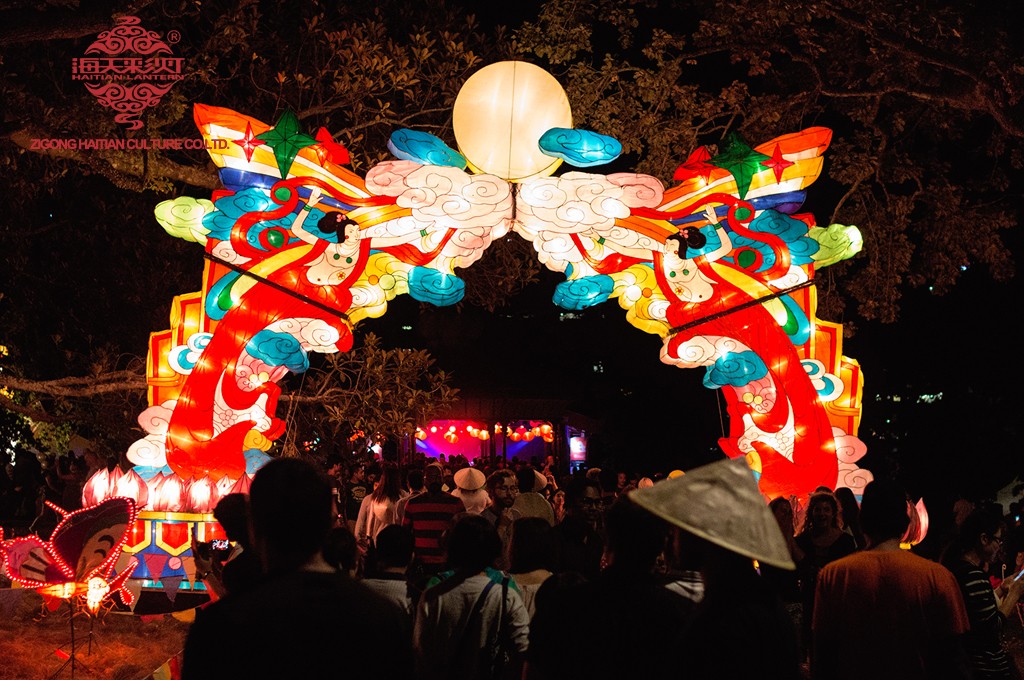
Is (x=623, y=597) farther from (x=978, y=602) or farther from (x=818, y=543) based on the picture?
(x=818, y=543)

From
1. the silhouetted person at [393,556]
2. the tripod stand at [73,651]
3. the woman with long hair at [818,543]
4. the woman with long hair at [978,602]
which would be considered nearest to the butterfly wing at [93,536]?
the tripod stand at [73,651]

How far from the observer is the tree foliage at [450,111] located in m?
9.23

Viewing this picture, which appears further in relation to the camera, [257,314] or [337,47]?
[337,47]

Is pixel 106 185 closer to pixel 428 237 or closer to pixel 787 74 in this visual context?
pixel 428 237

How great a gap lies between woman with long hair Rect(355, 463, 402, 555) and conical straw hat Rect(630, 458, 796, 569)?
6.03 meters

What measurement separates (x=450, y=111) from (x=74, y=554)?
591 cm

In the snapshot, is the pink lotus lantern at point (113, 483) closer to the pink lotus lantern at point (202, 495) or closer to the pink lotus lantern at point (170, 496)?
the pink lotus lantern at point (170, 496)

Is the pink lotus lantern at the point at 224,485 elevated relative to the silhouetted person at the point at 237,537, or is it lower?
lower

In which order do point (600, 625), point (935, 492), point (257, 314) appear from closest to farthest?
point (600, 625), point (257, 314), point (935, 492)

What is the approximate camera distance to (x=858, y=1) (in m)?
8.86

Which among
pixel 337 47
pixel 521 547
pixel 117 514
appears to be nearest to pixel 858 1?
pixel 337 47

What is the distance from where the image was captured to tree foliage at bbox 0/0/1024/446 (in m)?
9.23

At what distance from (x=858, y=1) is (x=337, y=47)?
4818 mm

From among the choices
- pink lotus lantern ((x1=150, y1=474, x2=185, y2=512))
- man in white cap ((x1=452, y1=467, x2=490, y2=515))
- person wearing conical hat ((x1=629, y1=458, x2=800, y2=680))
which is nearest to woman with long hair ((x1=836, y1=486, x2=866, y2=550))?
man in white cap ((x1=452, y1=467, x2=490, y2=515))
